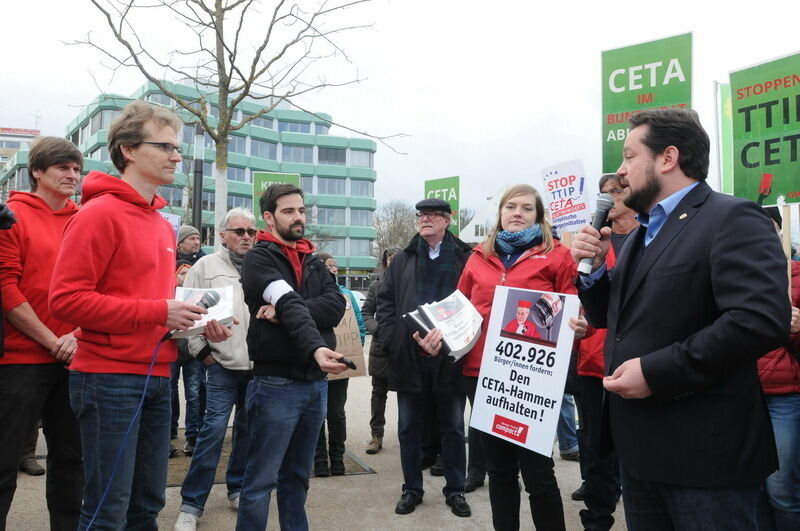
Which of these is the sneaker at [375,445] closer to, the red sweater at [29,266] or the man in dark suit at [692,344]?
the red sweater at [29,266]

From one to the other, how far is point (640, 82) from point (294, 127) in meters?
72.3

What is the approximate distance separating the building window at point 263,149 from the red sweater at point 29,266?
69005mm

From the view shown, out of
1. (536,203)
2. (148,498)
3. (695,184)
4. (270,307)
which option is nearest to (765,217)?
(695,184)

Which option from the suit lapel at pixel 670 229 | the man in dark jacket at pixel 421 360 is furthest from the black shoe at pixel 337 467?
the suit lapel at pixel 670 229

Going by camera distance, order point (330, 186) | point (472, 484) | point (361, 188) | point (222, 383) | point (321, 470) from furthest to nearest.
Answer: point (361, 188) < point (330, 186) < point (321, 470) < point (472, 484) < point (222, 383)

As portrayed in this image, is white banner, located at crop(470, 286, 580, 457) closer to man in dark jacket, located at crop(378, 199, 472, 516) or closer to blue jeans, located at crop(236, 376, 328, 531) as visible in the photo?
blue jeans, located at crop(236, 376, 328, 531)

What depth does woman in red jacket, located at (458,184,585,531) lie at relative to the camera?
3455 millimetres

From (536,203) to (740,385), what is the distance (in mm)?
2209

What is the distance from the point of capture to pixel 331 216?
75.2m

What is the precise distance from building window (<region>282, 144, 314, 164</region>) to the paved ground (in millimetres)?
70780

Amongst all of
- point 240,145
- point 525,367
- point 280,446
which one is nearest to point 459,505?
point 525,367

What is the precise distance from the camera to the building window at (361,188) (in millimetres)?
77125

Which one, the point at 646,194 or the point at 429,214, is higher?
the point at 429,214

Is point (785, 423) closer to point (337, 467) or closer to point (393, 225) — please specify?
point (337, 467)
